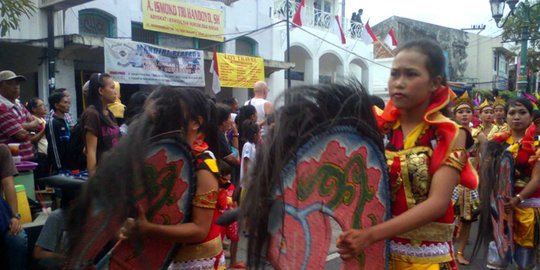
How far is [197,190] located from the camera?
7.31 feet

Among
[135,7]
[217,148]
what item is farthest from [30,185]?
[135,7]

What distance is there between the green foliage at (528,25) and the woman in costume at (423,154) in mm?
11456

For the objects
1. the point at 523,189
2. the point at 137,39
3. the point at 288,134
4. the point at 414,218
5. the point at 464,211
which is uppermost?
the point at 137,39

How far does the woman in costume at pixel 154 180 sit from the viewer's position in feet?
5.76

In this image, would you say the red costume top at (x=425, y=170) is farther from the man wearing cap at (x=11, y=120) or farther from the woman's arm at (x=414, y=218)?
the man wearing cap at (x=11, y=120)

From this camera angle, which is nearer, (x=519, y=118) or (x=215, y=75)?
(x=519, y=118)

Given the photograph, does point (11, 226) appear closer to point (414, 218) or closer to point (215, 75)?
point (414, 218)

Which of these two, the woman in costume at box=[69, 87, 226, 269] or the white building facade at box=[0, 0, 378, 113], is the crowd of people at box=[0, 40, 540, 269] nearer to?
the woman in costume at box=[69, 87, 226, 269]

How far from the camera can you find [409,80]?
212 cm

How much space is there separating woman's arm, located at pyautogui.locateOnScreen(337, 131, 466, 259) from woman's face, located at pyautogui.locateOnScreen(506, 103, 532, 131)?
2928 mm

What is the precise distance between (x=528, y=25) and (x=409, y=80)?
1194cm

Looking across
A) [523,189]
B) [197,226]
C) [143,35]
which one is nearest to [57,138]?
[197,226]

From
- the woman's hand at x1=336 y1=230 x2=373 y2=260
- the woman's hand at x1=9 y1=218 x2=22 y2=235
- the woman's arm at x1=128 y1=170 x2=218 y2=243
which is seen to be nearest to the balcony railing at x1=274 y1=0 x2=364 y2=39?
the woman's hand at x1=9 y1=218 x2=22 y2=235

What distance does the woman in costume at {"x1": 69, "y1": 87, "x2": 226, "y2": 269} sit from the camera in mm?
1756
